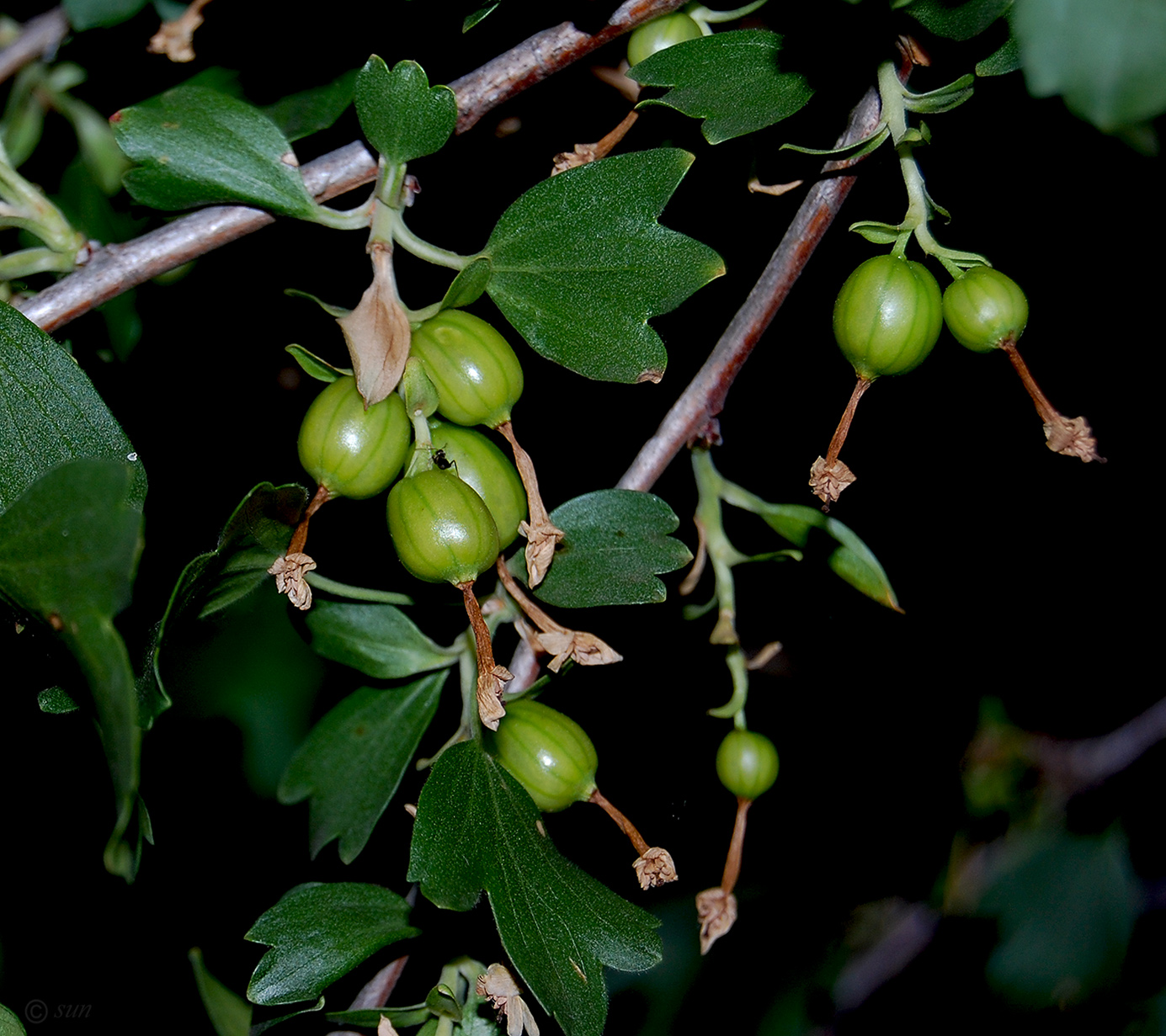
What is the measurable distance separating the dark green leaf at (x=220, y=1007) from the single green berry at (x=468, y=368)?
0.78 m

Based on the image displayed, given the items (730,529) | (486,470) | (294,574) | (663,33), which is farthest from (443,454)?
(730,529)

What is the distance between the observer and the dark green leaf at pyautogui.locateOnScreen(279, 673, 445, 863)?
45.1 inches

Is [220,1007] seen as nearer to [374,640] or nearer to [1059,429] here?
[374,640]

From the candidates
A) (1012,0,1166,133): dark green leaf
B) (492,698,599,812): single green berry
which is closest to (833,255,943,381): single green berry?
(1012,0,1166,133): dark green leaf

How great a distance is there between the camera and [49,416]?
919 mm

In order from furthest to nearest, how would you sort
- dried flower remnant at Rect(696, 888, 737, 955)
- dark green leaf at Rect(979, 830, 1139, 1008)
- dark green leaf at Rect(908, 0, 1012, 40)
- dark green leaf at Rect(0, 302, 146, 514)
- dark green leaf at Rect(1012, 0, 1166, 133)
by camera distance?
1. dark green leaf at Rect(979, 830, 1139, 1008)
2. dried flower remnant at Rect(696, 888, 737, 955)
3. dark green leaf at Rect(0, 302, 146, 514)
4. dark green leaf at Rect(908, 0, 1012, 40)
5. dark green leaf at Rect(1012, 0, 1166, 133)

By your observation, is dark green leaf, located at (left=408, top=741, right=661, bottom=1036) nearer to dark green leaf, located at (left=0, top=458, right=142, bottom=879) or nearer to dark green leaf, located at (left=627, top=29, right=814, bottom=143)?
dark green leaf, located at (left=0, top=458, right=142, bottom=879)

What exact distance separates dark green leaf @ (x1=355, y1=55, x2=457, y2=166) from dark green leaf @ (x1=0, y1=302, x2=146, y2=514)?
0.38 metres

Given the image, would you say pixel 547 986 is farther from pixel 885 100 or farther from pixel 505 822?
pixel 885 100

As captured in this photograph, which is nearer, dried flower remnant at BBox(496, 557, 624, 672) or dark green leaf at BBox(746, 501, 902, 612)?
dried flower remnant at BBox(496, 557, 624, 672)

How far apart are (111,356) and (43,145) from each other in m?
0.51

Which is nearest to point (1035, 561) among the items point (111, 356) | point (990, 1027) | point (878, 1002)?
point (990, 1027)

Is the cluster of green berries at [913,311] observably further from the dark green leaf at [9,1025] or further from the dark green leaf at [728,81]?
the dark green leaf at [9,1025]

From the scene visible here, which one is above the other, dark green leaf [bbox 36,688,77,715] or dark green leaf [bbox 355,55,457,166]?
dark green leaf [bbox 355,55,457,166]
